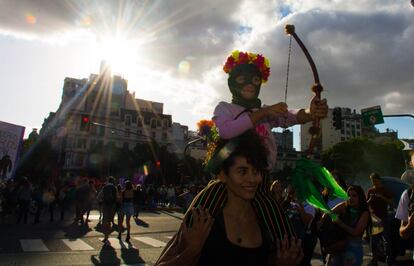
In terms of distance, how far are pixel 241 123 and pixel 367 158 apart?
Answer: 65.6m

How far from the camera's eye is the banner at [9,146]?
52.5 feet

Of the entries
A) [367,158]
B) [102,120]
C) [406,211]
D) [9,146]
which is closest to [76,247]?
[9,146]

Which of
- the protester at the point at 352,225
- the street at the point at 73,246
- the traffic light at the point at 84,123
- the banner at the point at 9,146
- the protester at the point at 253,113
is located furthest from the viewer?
the traffic light at the point at 84,123

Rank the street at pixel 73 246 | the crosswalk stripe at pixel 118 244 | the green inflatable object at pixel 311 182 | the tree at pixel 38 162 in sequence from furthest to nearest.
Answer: the tree at pixel 38 162
the crosswalk stripe at pixel 118 244
the street at pixel 73 246
the green inflatable object at pixel 311 182

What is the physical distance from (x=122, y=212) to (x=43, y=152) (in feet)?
169

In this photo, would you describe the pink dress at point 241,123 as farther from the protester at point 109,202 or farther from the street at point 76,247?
the protester at point 109,202

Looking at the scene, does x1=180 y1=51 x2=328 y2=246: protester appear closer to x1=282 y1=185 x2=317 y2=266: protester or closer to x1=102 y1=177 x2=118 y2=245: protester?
x1=282 y1=185 x2=317 y2=266: protester

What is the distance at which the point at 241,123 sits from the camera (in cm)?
242

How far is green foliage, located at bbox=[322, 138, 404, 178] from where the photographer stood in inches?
2384

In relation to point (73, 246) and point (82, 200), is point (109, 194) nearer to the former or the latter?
point (73, 246)

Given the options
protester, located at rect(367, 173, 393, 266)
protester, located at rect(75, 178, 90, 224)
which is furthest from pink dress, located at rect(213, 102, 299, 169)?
protester, located at rect(75, 178, 90, 224)

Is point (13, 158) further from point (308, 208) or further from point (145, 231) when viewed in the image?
point (308, 208)

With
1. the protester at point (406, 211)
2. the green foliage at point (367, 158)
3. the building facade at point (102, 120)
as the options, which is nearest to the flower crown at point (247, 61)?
the protester at point (406, 211)

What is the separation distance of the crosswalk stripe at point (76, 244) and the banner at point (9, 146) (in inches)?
258
